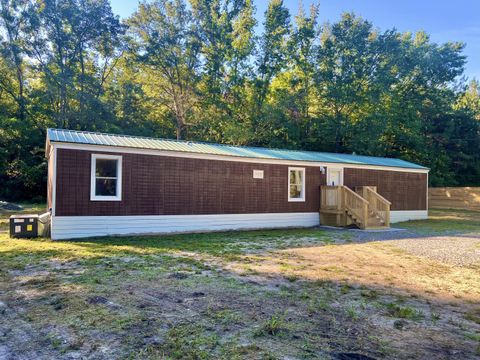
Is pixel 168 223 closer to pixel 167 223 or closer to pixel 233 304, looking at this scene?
pixel 167 223

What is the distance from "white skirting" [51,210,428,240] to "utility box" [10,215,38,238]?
1.05 m

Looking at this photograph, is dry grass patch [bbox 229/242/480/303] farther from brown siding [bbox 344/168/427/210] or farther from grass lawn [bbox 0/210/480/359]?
brown siding [bbox 344/168/427/210]

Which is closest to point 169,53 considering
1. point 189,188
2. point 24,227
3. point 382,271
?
point 189,188

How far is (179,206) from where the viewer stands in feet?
36.6

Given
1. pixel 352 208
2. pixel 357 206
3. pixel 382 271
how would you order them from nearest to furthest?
pixel 382 271
pixel 357 206
pixel 352 208

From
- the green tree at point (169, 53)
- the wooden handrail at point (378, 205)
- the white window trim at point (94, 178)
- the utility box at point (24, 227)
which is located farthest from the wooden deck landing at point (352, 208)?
the green tree at point (169, 53)

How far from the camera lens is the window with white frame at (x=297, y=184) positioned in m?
13.6

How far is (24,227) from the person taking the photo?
31.8ft

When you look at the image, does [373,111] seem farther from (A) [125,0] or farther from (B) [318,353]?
(B) [318,353]

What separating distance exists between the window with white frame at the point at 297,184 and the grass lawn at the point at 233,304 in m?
5.58

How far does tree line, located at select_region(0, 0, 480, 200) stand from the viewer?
24.0 metres

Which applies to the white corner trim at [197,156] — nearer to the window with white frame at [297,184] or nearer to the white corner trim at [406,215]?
the window with white frame at [297,184]

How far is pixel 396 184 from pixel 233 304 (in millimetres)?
14611

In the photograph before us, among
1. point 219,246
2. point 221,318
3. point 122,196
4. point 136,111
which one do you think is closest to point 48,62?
point 136,111
